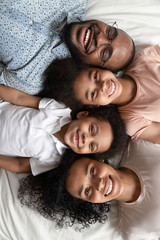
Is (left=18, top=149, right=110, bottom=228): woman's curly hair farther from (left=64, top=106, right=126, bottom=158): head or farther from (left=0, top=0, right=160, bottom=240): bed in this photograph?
(left=64, top=106, right=126, bottom=158): head

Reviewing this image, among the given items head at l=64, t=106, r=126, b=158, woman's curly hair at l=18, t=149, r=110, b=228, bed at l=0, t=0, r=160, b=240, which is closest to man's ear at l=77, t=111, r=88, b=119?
head at l=64, t=106, r=126, b=158

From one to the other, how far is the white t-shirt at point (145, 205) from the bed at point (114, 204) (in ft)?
0.27

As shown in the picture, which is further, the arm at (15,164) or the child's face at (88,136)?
the arm at (15,164)

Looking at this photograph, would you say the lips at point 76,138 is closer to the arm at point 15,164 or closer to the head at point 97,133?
the head at point 97,133

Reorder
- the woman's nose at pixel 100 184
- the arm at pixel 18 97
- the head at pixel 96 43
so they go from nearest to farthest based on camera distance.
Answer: the woman's nose at pixel 100 184
the head at pixel 96 43
the arm at pixel 18 97

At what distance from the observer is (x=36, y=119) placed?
127 cm

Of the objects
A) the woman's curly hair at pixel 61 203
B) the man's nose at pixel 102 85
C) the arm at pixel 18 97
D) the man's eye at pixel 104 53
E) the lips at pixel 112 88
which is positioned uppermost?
the man's eye at pixel 104 53

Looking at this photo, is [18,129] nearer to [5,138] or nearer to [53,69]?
[5,138]

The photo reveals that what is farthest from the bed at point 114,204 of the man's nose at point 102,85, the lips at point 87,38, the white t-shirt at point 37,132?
the man's nose at point 102,85

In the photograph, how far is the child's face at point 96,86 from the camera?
3.72 ft

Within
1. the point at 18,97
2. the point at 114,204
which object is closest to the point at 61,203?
the point at 114,204

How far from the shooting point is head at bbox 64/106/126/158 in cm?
113

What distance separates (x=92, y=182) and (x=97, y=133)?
24 centimetres

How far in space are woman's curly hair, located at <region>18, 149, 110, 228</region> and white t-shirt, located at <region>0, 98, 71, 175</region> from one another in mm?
75
